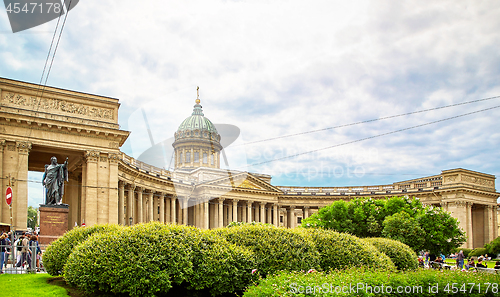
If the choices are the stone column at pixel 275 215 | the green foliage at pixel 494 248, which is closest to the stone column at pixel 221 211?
the stone column at pixel 275 215

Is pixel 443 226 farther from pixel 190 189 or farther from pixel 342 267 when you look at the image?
pixel 190 189

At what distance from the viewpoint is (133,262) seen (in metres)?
12.9

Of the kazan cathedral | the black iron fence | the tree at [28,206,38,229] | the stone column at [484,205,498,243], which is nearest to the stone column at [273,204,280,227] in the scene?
the kazan cathedral

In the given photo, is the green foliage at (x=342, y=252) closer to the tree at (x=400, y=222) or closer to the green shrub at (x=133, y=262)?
the green shrub at (x=133, y=262)

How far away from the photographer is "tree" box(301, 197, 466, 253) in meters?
41.9

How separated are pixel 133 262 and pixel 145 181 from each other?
148 ft

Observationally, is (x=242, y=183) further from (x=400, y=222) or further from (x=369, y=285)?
(x=369, y=285)

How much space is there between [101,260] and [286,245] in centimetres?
678

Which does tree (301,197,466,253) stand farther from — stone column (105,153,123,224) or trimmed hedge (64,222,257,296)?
trimmed hedge (64,222,257,296)

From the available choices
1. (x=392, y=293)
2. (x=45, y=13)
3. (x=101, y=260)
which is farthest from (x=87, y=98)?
(x=392, y=293)

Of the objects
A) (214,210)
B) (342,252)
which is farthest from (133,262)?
(214,210)

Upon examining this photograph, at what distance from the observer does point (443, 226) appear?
153 ft

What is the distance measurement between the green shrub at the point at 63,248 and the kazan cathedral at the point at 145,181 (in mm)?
17546

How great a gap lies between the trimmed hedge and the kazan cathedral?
22990 millimetres
